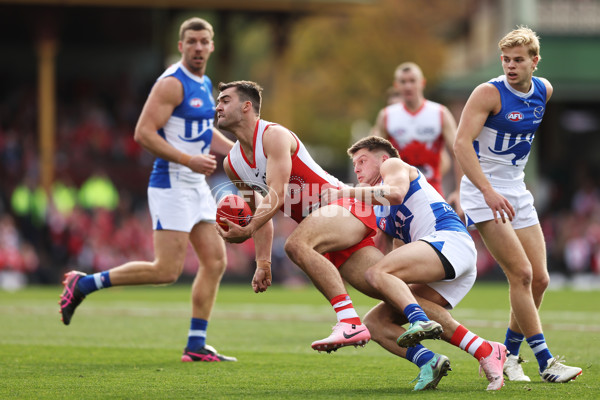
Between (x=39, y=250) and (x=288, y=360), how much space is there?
49.5 feet

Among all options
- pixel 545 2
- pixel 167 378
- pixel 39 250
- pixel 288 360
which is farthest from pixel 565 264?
pixel 167 378

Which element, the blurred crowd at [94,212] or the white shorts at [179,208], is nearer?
the white shorts at [179,208]

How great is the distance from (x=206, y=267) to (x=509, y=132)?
3012mm

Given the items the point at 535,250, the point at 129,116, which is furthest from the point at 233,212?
the point at 129,116

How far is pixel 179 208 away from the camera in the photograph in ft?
28.1

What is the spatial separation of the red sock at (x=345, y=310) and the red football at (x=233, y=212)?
0.85 m

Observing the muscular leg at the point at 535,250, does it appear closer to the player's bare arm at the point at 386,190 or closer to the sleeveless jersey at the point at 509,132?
the sleeveless jersey at the point at 509,132

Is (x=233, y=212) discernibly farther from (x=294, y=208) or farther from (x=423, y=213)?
(x=423, y=213)

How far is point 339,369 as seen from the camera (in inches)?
312

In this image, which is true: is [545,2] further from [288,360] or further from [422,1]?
[288,360]

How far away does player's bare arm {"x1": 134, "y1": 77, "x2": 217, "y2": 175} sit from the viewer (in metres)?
8.31

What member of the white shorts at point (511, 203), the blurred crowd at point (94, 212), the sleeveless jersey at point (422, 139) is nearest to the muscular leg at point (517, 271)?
the white shorts at point (511, 203)

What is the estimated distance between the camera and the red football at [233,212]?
679 centimetres

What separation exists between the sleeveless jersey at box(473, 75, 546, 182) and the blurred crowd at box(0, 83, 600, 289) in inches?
619
